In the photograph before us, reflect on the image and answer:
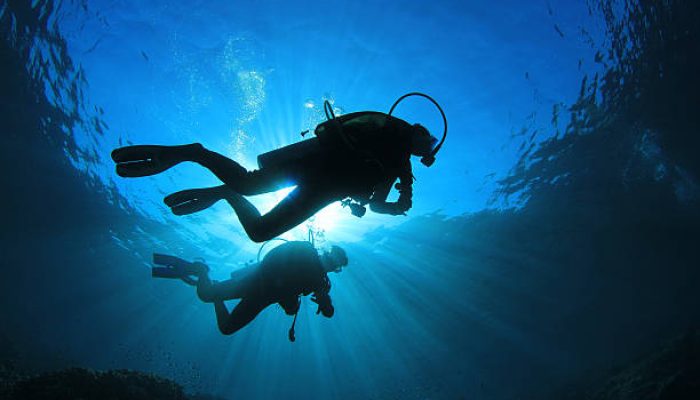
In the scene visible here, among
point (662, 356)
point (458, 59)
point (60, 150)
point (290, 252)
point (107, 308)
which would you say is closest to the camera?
point (290, 252)

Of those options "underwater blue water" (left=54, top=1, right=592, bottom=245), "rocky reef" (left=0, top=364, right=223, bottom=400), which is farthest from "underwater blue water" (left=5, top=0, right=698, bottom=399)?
"rocky reef" (left=0, top=364, right=223, bottom=400)

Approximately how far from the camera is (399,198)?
3840 millimetres

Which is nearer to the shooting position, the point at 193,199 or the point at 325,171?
the point at 325,171

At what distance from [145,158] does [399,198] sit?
8.90ft

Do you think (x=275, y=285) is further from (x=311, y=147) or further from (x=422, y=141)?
(x=422, y=141)

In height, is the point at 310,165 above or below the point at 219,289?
below

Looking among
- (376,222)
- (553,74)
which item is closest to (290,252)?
(553,74)

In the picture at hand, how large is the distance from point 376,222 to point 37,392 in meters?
16.8

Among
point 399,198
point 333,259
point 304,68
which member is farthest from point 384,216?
point 399,198

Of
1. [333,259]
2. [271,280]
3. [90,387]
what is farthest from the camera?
[90,387]

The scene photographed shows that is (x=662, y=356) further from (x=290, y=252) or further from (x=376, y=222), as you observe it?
(x=290, y=252)

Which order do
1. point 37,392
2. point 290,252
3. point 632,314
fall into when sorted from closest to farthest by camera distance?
point 290,252
point 37,392
point 632,314

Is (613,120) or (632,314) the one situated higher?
(613,120)

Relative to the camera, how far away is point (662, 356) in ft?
54.5
